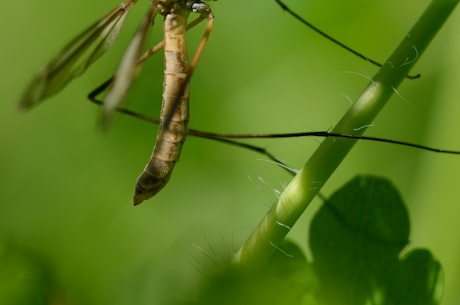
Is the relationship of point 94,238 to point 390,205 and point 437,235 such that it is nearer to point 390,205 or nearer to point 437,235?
point 390,205

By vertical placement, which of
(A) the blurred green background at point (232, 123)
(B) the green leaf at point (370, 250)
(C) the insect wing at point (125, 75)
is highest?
(B) the green leaf at point (370, 250)

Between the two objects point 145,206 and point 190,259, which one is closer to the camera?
point 190,259

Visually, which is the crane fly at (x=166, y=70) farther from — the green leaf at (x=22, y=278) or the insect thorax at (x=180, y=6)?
the green leaf at (x=22, y=278)

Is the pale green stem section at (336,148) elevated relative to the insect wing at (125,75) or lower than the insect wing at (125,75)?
elevated

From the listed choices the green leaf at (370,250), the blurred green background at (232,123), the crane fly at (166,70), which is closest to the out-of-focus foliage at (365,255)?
the green leaf at (370,250)

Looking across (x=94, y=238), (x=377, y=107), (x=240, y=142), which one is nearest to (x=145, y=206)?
(x=240, y=142)
